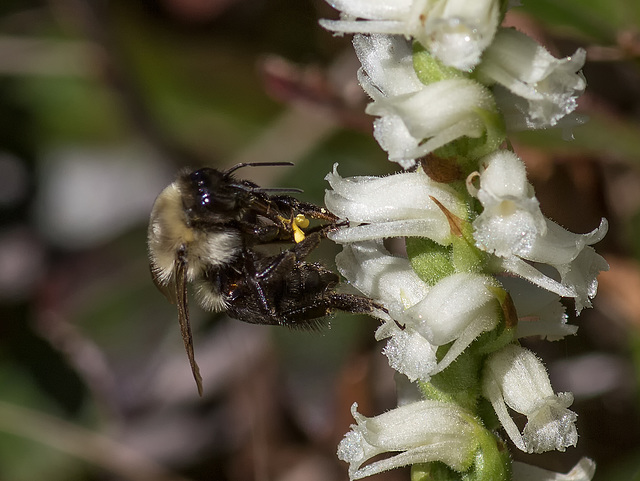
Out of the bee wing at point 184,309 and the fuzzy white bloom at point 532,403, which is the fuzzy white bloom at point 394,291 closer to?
the fuzzy white bloom at point 532,403

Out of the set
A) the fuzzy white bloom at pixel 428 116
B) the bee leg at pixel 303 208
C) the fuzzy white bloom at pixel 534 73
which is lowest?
the bee leg at pixel 303 208

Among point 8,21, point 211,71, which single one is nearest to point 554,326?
point 211,71

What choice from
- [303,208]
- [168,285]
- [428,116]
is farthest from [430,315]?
[168,285]

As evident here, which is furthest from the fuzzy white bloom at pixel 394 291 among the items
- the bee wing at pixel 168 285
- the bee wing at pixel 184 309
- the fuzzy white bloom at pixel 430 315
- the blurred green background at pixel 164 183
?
the blurred green background at pixel 164 183

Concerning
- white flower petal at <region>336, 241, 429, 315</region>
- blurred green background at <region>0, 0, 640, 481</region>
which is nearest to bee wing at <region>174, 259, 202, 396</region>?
white flower petal at <region>336, 241, 429, 315</region>

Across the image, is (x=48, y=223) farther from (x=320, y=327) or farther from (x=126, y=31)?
(x=320, y=327)

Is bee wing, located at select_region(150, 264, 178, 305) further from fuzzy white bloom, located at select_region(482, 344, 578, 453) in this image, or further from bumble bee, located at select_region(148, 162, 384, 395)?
fuzzy white bloom, located at select_region(482, 344, 578, 453)
